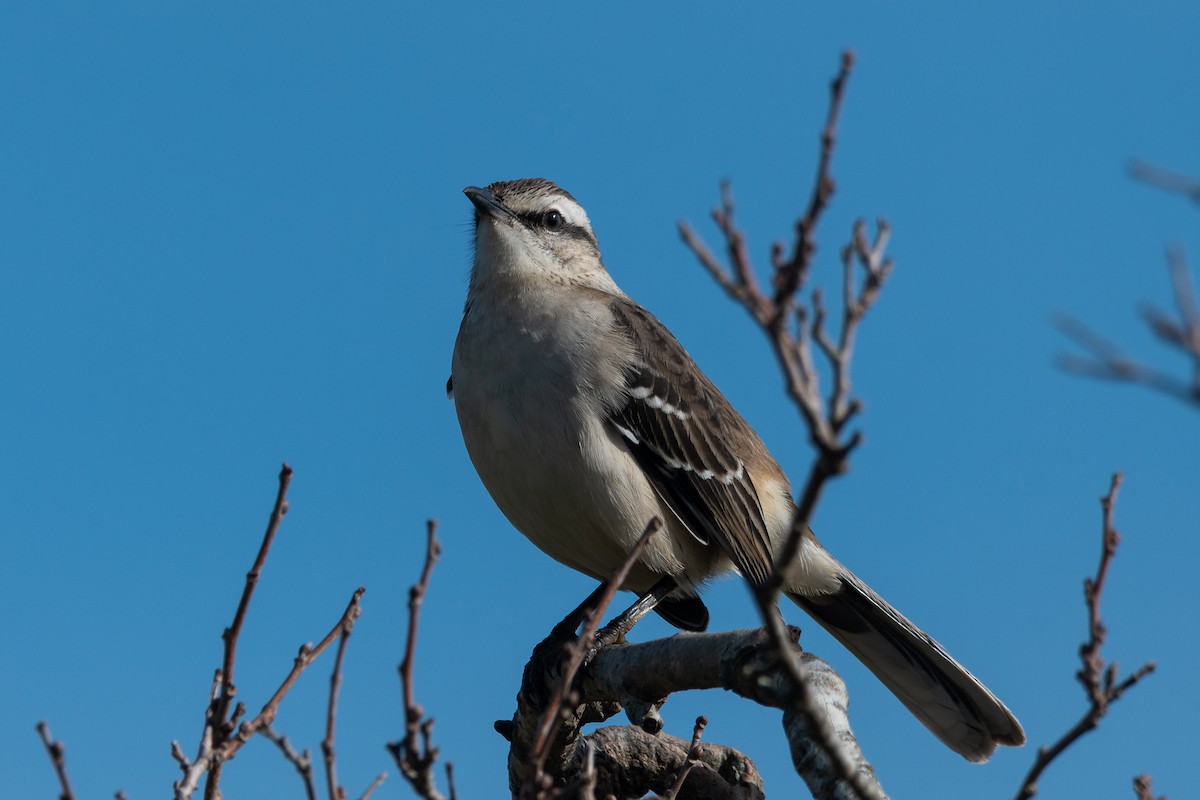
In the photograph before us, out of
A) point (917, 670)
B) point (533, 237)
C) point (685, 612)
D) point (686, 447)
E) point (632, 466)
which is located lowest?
point (917, 670)

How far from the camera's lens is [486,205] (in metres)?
7.56

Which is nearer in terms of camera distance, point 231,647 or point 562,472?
point 231,647

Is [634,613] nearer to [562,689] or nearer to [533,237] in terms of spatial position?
[533,237]

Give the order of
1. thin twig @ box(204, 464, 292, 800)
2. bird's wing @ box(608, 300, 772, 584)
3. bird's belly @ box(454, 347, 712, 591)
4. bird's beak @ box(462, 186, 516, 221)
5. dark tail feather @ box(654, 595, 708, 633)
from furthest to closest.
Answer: bird's beak @ box(462, 186, 516, 221) → dark tail feather @ box(654, 595, 708, 633) → bird's wing @ box(608, 300, 772, 584) → bird's belly @ box(454, 347, 712, 591) → thin twig @ box(204, 464, 292, 800)

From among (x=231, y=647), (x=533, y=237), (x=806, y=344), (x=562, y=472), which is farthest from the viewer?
(x=533, y=237)

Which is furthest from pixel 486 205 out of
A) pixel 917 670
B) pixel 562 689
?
A: pixel 562 689

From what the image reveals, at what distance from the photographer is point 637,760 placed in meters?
6.51

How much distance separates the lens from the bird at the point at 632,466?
6.14 m

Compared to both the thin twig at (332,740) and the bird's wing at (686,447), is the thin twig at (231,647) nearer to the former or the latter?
the thin twig at (332,740)

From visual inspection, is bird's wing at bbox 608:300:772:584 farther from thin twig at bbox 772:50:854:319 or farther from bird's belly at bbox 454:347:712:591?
thin twig at bbox 772:50:854:319

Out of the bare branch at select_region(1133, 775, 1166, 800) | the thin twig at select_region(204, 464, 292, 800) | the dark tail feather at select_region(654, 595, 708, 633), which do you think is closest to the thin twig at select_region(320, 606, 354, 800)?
the thin twig at select_region(204, 464, 292, 800)

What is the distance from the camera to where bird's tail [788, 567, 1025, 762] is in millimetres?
5988

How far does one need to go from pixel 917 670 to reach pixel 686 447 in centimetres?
161

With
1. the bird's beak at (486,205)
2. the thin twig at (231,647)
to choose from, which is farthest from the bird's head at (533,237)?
the thin twig at (231,647)
